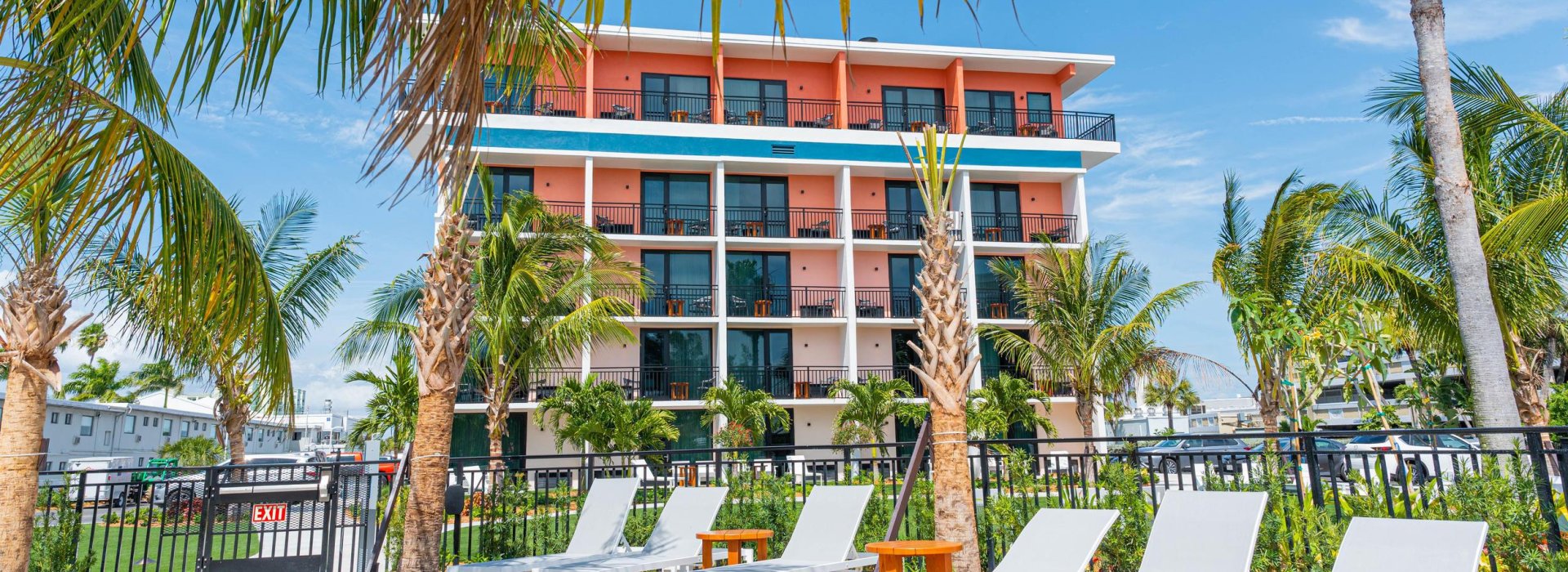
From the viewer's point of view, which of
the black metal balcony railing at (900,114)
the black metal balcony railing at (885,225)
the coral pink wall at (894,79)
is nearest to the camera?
the black metal balcony railing at (885,225)

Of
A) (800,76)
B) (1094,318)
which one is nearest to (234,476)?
(800,76)

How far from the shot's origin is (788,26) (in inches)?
70.6

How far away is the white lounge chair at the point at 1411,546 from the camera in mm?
4078

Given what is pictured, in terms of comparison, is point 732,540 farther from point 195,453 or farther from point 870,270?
point 195,453

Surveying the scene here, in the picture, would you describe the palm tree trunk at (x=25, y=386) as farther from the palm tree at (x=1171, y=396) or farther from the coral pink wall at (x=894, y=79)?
the palm tree at (x=1171, y=396)

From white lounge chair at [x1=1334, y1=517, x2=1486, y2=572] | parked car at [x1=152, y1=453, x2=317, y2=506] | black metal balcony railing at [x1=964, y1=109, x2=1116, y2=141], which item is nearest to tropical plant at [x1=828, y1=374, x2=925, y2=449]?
black metal balcony railing at [x1=964, y1=109, x2=1116, y2=141]

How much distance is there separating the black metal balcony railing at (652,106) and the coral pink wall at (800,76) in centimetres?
123

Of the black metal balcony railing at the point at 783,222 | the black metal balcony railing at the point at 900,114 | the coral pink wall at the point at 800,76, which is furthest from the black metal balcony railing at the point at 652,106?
the black metal balcony railing at the point at 900,114

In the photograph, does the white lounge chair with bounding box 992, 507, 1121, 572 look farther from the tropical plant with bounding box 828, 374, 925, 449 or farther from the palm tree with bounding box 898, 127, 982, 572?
the tropical plant with bounding box 828, 374, 925, 449

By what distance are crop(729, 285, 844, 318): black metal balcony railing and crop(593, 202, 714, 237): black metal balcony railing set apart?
1.86 meters

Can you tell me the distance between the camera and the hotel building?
918 inches

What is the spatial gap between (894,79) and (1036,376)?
359 inches

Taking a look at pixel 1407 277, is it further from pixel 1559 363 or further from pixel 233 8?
pixel 1559 363

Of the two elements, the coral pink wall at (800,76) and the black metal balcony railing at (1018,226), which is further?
the black metal balcony railing at (1018,226)
